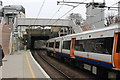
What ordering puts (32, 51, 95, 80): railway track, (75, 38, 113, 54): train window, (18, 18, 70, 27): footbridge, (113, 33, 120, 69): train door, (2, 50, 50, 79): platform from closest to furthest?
(113, 33, 120, 69): train door → (75, 38, 113, 54): train window → (2, 50, 50, 79): platform → (32, 51, 95, 80): railway track → (18, 18, 70, 27): footbridge

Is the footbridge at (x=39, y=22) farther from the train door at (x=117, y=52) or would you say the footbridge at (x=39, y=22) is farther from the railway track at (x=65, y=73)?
the train door at (x=117, y=52)

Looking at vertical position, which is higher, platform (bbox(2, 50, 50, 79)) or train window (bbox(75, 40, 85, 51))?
train window (bbox(75, 40, 85, 51))

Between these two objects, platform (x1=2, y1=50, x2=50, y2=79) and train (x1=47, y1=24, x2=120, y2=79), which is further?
platform (x1=2, y1=50, x2=50, y2=79)

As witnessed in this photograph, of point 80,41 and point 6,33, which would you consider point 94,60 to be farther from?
point 6,33

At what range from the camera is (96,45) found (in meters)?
10.3

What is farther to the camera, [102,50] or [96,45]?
[96,45]

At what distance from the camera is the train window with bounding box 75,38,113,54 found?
8.77m

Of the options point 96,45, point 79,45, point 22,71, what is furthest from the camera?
point 79,45

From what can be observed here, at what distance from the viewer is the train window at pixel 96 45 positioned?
8771 mm

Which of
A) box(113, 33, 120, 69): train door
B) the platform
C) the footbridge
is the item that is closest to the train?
box(113, 33, 120, 69): train door

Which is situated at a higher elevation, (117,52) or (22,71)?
(117,52)

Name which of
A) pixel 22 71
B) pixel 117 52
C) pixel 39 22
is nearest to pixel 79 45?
pixel 22 71

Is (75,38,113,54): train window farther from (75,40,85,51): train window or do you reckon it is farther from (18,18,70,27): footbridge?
(18,18,70,27): footbridge

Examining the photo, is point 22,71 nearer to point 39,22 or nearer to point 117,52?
point 117,52
